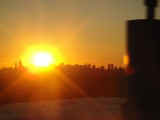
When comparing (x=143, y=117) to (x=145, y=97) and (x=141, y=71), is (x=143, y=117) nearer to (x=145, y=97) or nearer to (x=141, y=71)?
(x=145, y=97)

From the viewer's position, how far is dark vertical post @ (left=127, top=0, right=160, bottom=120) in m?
11.8

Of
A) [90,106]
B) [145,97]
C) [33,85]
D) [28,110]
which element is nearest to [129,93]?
[145,97]

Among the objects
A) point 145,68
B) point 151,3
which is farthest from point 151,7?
point 145,68

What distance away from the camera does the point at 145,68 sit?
11.9m

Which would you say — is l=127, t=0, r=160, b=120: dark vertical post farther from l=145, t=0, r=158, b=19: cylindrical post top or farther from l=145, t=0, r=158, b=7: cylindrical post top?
l=145, t=0, r=158, b=7: cylindrical post top

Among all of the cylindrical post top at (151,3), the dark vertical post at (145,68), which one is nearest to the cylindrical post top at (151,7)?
the cylindrical post top at (151,3)

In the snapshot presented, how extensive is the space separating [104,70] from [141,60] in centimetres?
2681

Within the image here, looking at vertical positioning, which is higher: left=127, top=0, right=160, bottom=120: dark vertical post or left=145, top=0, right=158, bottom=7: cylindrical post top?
left=145, top=0, right=158, bottom=7: cylindrical post top

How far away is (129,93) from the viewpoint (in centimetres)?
1230

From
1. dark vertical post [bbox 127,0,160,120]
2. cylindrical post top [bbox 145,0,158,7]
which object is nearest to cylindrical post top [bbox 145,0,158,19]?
cylindrical post top [bbox 145,0,158,7]

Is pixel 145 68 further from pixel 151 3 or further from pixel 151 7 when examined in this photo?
pixel 151 3

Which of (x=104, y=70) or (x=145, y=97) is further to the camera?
(x=104, y=70)

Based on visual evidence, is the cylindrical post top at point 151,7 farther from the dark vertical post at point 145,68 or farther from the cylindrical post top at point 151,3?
the dark vertical post at point 145,68

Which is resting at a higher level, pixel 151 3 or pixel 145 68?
pixel 151 3
